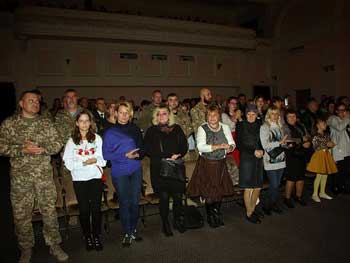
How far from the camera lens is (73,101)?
4.15 meters

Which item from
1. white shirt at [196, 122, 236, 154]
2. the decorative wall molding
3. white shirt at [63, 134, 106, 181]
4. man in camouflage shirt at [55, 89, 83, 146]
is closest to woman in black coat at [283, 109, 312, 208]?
white shirt at [196, 122, 236, 154]

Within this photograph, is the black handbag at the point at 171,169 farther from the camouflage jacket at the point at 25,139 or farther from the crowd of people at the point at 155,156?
the camouflage jacket at the point at 25,139

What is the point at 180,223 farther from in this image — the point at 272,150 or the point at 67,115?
the point at 67,115

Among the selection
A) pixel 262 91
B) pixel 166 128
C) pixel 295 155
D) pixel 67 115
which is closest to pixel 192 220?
pixel 166 128

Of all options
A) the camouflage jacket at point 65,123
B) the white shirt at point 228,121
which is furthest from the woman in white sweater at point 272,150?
the camouflage jacket at point 65,123

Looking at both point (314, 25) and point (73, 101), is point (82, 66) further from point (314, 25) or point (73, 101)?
point (314, 25)

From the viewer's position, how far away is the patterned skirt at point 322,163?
481cm

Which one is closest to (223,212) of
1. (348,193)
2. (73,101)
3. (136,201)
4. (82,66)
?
(136,201)

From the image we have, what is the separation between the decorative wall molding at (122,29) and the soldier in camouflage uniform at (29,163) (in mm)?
8530

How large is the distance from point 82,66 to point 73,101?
8.12 meters

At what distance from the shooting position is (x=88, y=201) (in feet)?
10.8

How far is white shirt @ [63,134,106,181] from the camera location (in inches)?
128

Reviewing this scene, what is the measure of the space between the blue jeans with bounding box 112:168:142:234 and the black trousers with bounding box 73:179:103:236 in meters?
0.25

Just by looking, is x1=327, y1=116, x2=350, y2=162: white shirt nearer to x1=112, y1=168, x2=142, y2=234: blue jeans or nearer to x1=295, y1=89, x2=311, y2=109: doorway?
x1=112, y1=168, x2=142, y2=234: blue jeans
